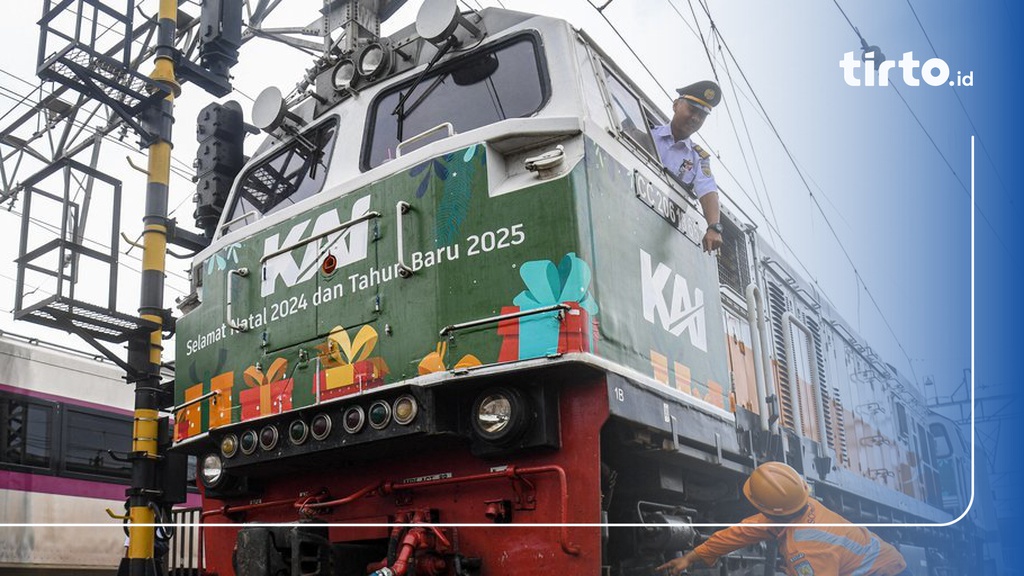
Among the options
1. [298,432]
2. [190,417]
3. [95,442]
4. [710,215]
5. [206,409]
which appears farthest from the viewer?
[95,442]

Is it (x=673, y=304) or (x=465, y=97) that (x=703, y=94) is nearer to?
(x=673, y=304)

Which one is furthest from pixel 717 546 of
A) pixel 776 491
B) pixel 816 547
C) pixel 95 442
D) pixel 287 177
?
pixel 95 442

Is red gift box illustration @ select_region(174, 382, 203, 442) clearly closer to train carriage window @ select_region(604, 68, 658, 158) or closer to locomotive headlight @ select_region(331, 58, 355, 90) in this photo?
locomotive headlight @ select_region(331, 58, 355, 90)

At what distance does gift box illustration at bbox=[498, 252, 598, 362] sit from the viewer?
153 inches

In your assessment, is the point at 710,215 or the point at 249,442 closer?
the point at 249,442

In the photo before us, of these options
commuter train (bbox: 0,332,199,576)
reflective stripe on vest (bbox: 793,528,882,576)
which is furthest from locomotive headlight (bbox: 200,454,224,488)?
commuter train (bbox: 0,332,199,576)

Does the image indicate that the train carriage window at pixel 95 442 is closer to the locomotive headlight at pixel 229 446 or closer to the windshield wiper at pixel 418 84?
the locomotive headlight at pixel 229 446

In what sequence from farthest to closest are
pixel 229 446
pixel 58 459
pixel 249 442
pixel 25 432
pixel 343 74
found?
1. pixel 58 459
2. pixel 25 432
3. pixel 343 74
4. pixel 229 446
5. pixel 249 442

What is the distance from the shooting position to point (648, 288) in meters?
4.46

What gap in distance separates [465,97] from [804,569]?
2.70 meters

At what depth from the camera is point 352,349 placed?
461 cm

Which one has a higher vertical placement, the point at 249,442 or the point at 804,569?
the point at 249,442

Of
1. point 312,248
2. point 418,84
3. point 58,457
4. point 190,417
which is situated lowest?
point 190,417

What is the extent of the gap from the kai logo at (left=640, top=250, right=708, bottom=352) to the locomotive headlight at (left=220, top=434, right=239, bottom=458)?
83.8 inches
